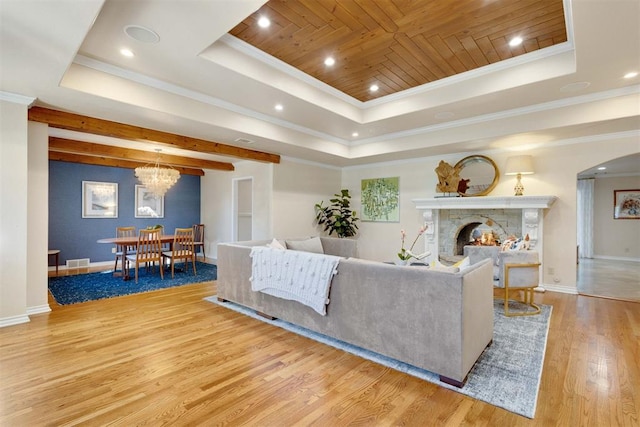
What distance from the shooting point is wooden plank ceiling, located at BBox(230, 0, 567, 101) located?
2.50 metres

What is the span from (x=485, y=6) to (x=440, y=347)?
2714mm

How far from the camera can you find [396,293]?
8.13ft

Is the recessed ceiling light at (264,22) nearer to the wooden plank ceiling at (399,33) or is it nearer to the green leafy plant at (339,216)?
the wooden plank ceiling at (399,33)

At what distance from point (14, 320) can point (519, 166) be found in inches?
273

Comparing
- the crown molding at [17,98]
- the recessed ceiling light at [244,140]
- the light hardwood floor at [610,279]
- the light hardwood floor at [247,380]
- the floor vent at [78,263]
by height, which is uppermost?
the crown molding at [17,98]

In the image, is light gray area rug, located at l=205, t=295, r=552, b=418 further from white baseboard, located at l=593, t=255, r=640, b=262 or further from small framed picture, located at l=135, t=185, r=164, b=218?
white baseboard, located at l=593, t=255, r=640, b=262

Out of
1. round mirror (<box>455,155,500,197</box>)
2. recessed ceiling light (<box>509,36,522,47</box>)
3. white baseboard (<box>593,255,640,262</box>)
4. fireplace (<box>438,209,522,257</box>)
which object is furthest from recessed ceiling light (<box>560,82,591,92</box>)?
white baseboard (<box>593,255,640,262</box>)

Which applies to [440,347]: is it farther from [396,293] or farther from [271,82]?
[271,82]

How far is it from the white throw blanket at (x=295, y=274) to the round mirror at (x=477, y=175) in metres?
3.70

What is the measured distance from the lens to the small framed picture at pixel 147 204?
7.61m

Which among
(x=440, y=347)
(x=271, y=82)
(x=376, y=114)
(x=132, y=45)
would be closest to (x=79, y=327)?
(x=132, y=45)

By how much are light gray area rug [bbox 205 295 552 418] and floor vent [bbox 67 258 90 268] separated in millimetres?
5470

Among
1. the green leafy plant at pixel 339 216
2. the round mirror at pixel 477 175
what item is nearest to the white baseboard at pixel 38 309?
the green leafy plant at pixel 339 216

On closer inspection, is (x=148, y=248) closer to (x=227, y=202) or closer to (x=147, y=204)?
(x=227, y=202)
